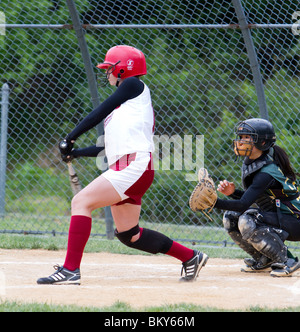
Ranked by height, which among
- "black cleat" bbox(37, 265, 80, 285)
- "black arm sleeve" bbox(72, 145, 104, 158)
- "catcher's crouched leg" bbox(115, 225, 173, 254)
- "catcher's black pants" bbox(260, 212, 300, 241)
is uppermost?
"black arm sleeve" bbox(72, 145, 104, 158)

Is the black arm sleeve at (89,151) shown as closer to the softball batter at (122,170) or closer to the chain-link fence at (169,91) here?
the softball batter at (122,170)

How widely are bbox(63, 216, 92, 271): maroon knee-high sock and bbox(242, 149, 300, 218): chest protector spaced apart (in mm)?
1420

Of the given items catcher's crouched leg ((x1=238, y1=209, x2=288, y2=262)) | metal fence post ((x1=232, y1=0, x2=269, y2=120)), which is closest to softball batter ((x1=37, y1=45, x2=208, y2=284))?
catcher's crouched leg ((x1=238, y1=209, x2=288, y2=262))

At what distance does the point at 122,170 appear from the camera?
447 cm

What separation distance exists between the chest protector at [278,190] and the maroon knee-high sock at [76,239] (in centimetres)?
142

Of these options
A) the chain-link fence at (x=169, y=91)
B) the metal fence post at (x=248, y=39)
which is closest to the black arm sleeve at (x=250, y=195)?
the metal fence post at (x=248, y=39)

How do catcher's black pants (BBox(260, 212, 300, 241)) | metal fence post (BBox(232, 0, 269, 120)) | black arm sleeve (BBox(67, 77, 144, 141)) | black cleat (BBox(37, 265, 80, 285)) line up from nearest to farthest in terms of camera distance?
black cleat (BBox(37, 265, 80, 285)) → black arm sleeve (BBox(67, 77, 144, 141)) → catcher's black pants (BBox(260, 212, 300, 241)) → metal fence post (BBox(232, 0, 269, 120))

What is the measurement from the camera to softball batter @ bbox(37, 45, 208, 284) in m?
4.41

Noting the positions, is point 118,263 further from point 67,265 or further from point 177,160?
point 177,160

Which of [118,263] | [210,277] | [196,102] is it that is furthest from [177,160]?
[210,277]

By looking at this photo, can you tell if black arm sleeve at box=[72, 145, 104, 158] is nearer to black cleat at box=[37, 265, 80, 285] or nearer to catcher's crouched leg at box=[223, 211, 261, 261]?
black cleat at box=[37, 265, 80, 285]

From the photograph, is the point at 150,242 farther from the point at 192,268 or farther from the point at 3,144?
the point at 3,144

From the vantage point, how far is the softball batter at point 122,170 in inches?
174
